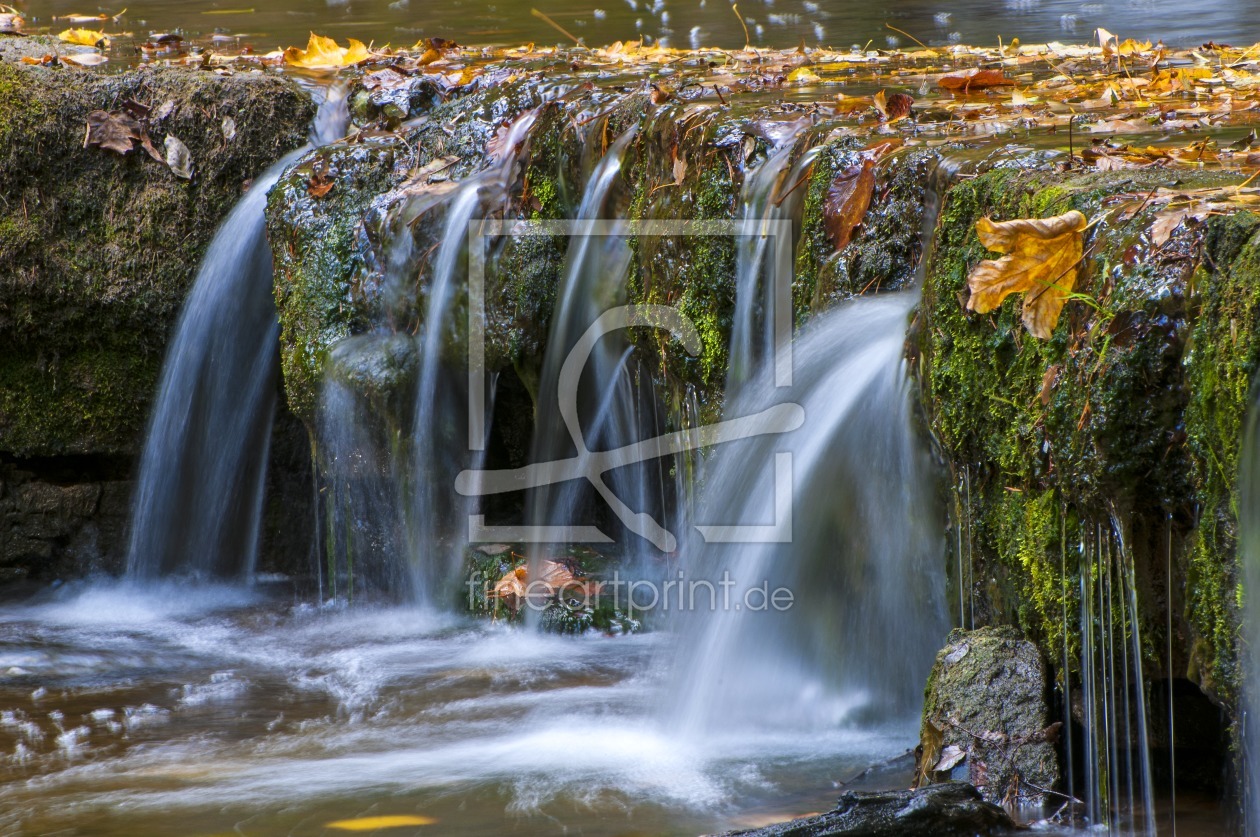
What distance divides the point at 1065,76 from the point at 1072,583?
10.0 feet

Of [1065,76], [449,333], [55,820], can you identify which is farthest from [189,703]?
[1065,76]

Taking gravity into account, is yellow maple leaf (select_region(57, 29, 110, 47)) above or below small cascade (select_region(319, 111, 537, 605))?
above

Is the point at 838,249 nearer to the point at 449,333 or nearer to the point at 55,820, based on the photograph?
the point at 449,333

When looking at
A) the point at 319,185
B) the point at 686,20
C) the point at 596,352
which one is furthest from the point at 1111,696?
the point at 686,20

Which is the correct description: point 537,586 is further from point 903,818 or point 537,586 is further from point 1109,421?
point 1109,421

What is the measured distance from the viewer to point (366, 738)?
366 centimetres

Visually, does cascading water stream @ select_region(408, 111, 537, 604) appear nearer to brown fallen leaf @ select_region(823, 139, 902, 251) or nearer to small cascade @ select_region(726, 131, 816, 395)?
small cascade @ select_region(726, 131, 816, 395)

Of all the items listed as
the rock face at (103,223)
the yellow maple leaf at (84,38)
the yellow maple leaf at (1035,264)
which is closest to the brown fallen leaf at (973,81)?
the yellow maple leaf at (1035,264)

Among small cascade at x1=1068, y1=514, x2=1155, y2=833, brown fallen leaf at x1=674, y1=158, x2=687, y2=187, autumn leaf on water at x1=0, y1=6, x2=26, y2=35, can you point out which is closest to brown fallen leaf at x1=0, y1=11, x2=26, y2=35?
autumn leaf on water at x1=0, y1=6, x2=26, y2=35

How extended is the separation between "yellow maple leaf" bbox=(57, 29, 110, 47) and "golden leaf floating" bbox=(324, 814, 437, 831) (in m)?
5.27

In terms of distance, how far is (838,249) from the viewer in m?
3.57

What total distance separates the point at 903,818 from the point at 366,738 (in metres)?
1.70

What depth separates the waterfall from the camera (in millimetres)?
5496

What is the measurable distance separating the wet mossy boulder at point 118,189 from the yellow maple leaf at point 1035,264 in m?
3.76
